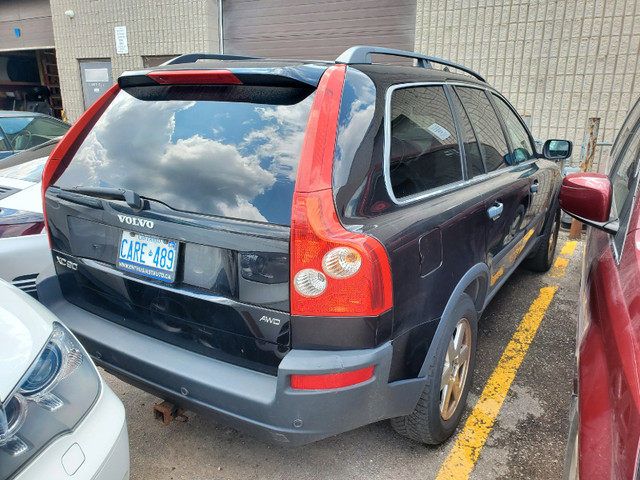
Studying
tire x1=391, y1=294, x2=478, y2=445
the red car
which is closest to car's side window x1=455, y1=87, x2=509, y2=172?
the red car

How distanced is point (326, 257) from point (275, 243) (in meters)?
0.18

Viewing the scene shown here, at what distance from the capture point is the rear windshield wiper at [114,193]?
5.99 ft

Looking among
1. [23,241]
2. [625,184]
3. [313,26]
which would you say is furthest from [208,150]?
[313,26]

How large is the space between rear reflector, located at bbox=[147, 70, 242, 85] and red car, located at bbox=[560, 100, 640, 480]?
151cm

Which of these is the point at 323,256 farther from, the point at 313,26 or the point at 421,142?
the point at 313,26

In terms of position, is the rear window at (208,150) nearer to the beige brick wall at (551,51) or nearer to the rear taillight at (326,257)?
the rear taillight at (326,257)

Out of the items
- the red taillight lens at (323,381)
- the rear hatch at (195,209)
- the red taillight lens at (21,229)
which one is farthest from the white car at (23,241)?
the red taillight lens at (323,381)

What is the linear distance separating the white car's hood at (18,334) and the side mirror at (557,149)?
3851 mm

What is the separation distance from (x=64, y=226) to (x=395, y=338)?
5.16ft

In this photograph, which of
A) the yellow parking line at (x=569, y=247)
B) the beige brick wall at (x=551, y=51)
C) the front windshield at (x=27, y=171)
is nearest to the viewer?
the front windshield at (x=27, y=171)

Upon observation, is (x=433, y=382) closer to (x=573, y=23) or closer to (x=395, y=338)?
(x=395, y=338)

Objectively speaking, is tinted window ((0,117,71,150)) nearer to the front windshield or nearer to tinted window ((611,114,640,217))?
the front windshield

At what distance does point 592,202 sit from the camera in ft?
6.22

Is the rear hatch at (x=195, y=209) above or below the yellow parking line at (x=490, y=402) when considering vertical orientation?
above
